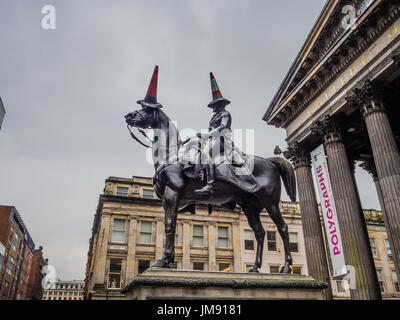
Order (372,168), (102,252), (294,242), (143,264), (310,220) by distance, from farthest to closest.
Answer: (294,242)
(143,264)
(102,252)
(372,168)
(310,220)

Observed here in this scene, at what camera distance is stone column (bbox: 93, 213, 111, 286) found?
3216 centimetres

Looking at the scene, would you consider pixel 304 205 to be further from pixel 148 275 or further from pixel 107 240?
pixel 107 240

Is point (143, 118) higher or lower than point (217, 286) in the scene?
higher

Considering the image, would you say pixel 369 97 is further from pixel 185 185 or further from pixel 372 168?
pixel 185 185

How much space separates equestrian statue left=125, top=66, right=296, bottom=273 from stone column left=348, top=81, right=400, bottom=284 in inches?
405

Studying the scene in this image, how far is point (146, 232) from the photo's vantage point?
3603cm

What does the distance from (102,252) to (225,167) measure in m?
29.4

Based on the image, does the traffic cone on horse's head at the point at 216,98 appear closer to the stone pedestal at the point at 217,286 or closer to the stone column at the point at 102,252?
the stone pedestal at the point at 217,286

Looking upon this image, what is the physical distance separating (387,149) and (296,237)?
81.3 ft

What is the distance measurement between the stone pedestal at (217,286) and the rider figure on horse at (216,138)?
181cm

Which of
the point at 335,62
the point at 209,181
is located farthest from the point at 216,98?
the point at 335,62

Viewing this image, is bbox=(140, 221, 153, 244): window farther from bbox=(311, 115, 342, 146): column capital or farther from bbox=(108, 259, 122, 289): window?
bbox=(311, 115, 342, 146): column capital

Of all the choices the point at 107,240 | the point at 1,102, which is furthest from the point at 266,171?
the point at 1,102

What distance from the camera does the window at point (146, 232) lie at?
3572cm
